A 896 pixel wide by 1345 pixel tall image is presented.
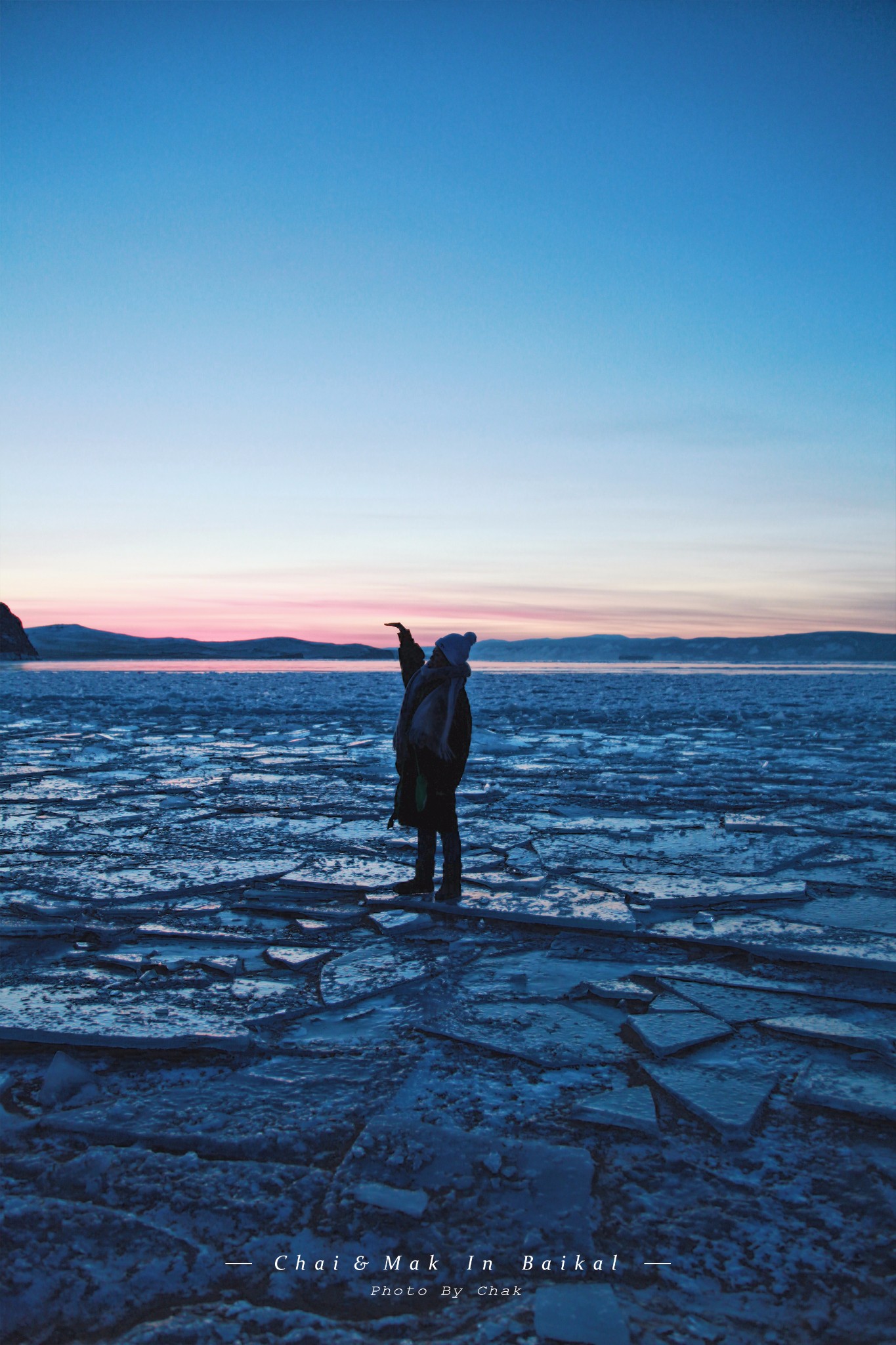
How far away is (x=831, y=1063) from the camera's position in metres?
2.15

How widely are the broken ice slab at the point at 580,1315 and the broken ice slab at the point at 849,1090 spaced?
851 mm

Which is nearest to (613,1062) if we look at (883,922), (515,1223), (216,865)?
(515,1223)

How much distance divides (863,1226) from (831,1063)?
26.1 inches

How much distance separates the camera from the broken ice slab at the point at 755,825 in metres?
4.81

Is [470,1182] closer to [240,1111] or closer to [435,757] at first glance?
[240,1111]

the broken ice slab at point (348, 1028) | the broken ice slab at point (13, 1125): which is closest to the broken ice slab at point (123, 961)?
the broken ice slab at point (348, 1028)

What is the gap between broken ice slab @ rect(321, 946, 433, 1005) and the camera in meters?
2.58

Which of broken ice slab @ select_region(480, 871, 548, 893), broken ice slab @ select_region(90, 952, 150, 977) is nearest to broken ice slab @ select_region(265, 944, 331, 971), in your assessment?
broken ice slab @ select_region(90, 952, 150, 977)

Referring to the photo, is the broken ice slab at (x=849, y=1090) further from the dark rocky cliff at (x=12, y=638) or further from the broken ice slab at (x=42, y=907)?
the dark rocky cliff at (x=12, y=638)

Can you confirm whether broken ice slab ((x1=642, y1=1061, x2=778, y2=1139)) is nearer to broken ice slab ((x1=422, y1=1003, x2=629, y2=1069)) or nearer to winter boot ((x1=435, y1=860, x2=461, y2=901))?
broken ice slab ((x1=422, y1=1003, x2=629, y2=1069))

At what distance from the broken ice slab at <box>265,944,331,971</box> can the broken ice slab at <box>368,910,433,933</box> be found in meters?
0.31

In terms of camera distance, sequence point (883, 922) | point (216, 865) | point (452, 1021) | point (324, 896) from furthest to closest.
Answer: point (216, 865) → point (324, 896) → point (883, 922) → point (452, 1021)

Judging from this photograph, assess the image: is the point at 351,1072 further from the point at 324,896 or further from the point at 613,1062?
the point at 324,896

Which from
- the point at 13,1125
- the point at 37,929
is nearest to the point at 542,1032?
the point at 13,1125
